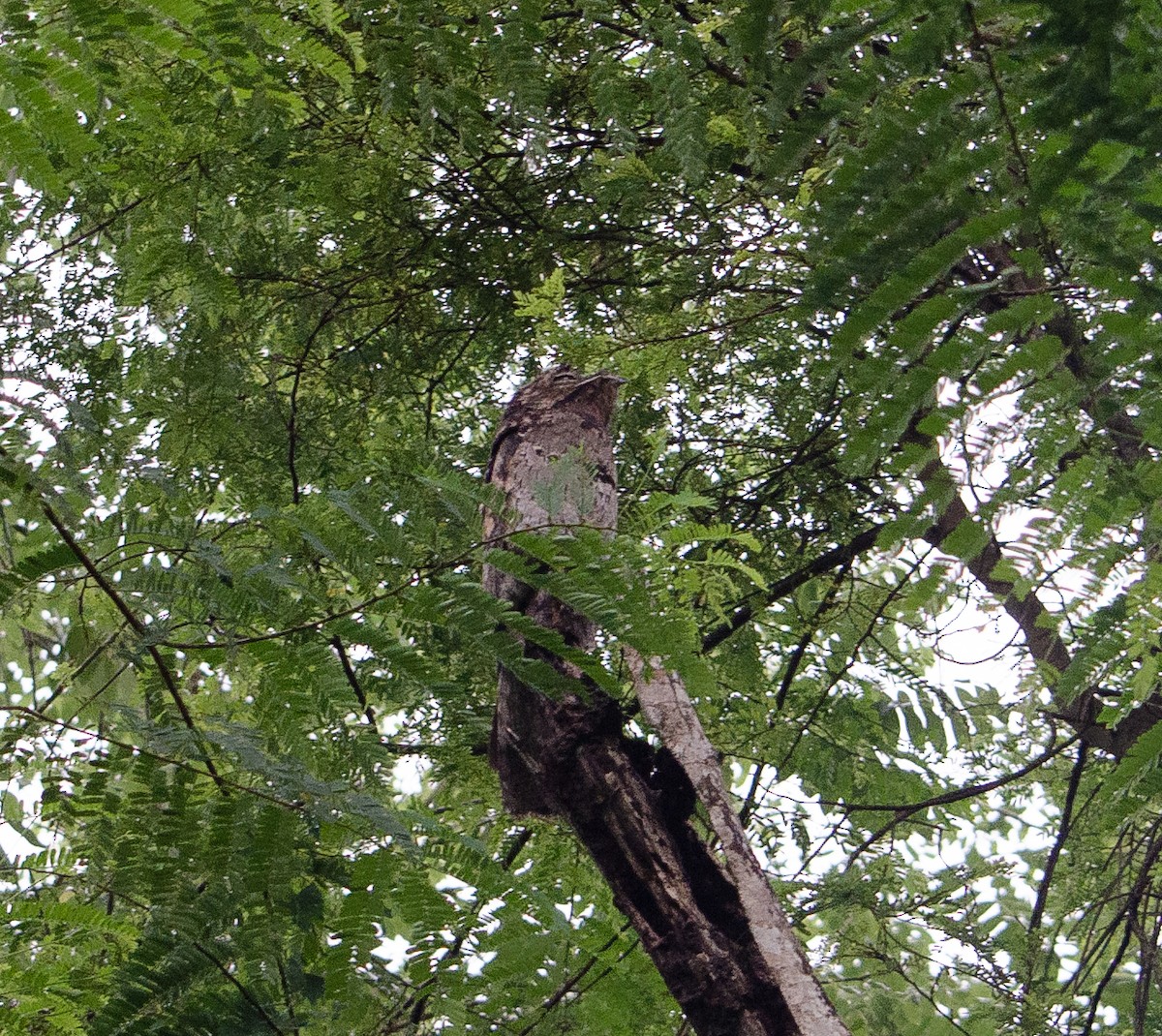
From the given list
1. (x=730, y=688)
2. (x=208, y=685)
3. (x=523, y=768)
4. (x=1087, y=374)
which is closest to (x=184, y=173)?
(x=208, y=685)

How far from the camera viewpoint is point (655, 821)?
2445 millimetres

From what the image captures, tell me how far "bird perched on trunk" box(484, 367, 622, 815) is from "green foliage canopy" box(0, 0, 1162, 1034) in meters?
0.12

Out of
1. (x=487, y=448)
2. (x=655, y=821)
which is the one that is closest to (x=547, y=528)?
(x=655, y=821)

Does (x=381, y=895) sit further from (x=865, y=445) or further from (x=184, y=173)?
(x=184, y=173)

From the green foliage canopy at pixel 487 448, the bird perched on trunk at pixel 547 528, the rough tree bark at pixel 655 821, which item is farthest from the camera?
the bird perched on trunk at pixel 547 528

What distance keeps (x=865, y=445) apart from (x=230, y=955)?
4.34 feet

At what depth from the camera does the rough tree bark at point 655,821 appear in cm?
228

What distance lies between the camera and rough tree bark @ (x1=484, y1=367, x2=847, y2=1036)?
2277mm

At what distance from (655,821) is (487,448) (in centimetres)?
202

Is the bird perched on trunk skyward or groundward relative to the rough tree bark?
skyward

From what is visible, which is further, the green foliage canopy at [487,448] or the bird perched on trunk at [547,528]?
the bird perched on trunk at [547,528]

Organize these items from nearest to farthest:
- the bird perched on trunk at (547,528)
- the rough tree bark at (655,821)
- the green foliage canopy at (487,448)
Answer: the green foliage canopy at (487,448), the rough tree bark at (655,821), the bird perched on trunk at (547,528)

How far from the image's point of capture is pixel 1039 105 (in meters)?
1.07

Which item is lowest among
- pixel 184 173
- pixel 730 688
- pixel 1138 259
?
pixel 1138 259
